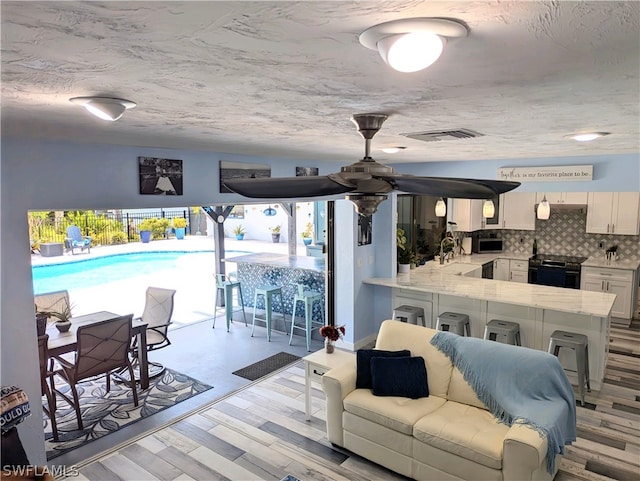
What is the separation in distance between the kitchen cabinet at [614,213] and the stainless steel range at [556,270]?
2.02 ft

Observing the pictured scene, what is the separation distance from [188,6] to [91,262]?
12.9 metres

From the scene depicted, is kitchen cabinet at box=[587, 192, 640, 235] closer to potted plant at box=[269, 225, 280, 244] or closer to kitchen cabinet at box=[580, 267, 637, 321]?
kitchen cabinet at box=[580, 267, 637, 321]

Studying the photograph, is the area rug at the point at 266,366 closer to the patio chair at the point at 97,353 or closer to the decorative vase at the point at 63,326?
the patio chair at the point at 97,353

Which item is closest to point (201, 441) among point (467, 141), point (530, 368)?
point (530, 368)

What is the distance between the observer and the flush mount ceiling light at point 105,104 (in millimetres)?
1745

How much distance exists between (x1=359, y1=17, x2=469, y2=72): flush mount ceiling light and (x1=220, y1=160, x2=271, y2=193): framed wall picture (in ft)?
9.90

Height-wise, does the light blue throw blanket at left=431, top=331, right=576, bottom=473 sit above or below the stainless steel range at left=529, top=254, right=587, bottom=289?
below

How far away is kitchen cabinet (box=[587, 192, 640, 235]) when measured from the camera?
6705 mm

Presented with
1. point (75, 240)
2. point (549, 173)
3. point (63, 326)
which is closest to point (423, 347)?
point (549, 173)

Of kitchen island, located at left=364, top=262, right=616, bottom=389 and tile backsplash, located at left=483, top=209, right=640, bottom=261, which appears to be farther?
tile backsplash, located at left=483, top=209, right=640, bottom=261

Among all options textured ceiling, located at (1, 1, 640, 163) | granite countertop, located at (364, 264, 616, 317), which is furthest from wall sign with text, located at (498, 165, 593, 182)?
textured ceiling, located at (1, 1, 640, 163)

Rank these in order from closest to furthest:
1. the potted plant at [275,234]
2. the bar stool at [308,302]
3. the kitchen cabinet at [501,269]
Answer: the bar stool at [308,302], the kitchen cabinet at [501,269], the potted plant at [275,234]

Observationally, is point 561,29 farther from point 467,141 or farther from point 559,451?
point 559,451

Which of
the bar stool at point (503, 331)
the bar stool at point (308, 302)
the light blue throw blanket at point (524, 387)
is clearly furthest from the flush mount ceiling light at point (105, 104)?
the bar stool at point (308, 302)
